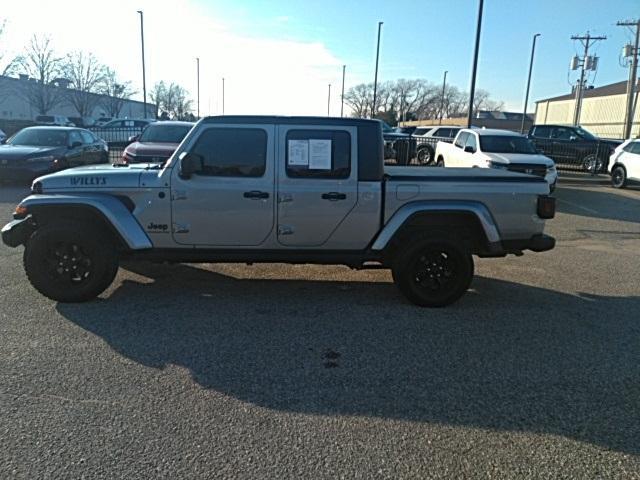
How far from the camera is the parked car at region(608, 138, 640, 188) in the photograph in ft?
50.4

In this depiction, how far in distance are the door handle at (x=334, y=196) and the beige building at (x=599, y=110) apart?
2031 inches

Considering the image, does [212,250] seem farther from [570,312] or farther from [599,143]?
[599,143]

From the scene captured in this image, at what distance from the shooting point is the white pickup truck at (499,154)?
1154 centimetres

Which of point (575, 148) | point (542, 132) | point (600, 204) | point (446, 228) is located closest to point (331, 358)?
point (446, 228)

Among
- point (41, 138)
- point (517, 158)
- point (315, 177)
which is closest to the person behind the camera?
point (315, 177)

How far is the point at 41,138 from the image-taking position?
41.3ft

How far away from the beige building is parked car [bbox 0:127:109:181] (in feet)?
164

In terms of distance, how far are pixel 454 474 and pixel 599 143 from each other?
21.2 m

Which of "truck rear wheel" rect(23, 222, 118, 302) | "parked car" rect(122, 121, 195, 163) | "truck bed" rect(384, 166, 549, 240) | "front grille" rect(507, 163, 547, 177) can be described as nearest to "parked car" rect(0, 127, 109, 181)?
"parked car" rect(122, 121, 195, 163)

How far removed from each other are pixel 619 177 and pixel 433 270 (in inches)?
588

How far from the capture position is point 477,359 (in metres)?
3.76

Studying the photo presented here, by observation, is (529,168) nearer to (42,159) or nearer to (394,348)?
(394,348)

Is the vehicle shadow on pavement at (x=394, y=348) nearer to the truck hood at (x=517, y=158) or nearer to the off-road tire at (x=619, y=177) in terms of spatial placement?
the truck hood at (x=517, y=158)

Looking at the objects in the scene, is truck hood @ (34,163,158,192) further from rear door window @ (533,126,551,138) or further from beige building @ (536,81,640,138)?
beige building @ (536,81,640,138)
